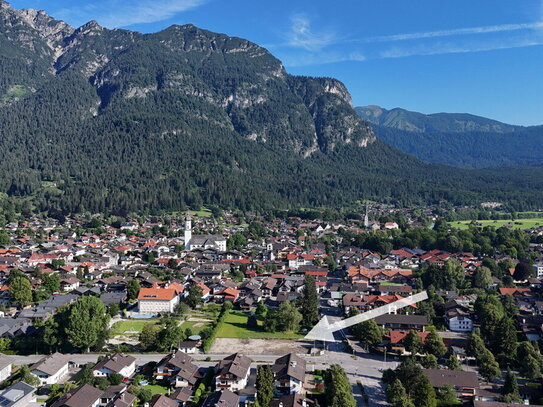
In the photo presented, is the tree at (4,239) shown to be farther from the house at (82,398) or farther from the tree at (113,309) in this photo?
the house at (82,398)

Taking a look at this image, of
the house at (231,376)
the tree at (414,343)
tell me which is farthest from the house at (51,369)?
the tree at (414,343)

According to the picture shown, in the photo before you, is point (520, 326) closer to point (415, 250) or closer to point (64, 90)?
point (415, 250)

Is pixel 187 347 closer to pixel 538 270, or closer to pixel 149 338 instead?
pixel 149 338

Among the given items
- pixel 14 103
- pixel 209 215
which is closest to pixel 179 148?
pixel 209 215

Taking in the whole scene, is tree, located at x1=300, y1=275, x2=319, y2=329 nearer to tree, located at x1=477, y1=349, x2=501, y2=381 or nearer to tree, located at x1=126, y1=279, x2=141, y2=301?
tree, located at x1=477, y1=349, x2=501, y2=381

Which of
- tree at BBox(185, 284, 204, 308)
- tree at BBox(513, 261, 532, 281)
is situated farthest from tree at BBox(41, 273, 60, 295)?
tree at BBox(513, 261, 532, 281)

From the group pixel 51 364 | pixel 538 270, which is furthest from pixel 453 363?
pixel 538 270
